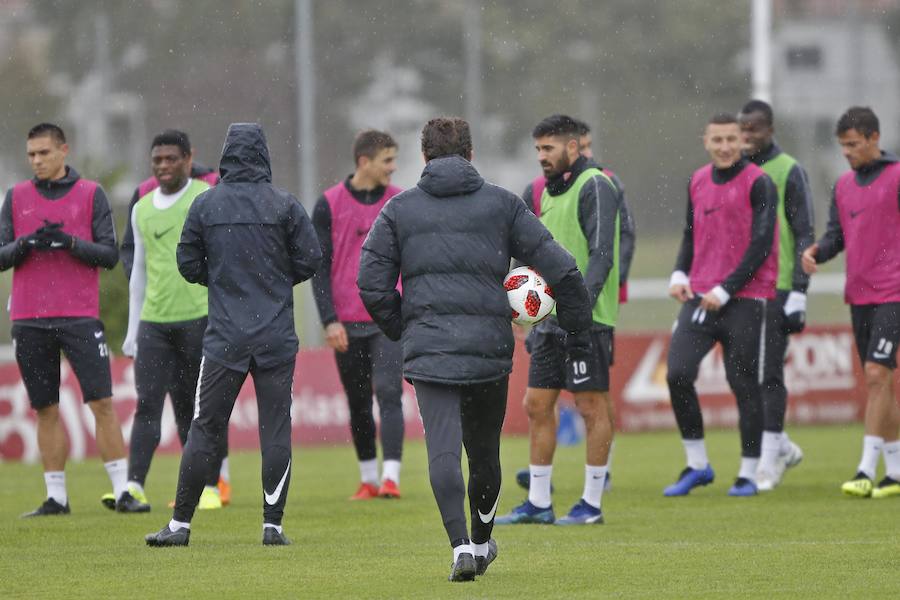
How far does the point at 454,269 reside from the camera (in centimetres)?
802

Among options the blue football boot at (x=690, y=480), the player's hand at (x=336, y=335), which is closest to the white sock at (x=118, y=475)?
the player's hand at (x=336, y=335)

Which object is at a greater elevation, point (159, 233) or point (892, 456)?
point (159, 233)

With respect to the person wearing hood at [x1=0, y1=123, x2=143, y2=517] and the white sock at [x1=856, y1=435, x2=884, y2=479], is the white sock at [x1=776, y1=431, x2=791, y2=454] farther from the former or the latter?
the person wearing hood at [x1=0, y1=123, x2=143, y2=517]

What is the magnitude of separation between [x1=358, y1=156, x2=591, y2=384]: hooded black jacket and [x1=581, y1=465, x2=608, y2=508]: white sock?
7.95 feet

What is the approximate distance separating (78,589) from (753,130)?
6748 mm

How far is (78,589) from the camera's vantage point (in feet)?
25.8

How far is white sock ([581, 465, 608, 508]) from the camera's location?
10430 millimetres

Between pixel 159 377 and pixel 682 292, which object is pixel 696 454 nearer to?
pixel 682 292

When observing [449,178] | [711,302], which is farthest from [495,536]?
[711,302]

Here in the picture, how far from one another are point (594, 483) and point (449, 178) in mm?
3024

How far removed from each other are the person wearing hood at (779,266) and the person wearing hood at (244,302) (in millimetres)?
4364

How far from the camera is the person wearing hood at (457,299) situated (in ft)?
26.2

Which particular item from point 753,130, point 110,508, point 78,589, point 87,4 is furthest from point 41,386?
point 87,4

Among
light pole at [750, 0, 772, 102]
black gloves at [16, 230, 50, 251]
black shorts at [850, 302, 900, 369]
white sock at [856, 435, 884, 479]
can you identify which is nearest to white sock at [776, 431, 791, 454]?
white sock at [856, 435, 884, 479]
